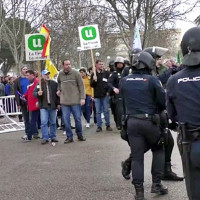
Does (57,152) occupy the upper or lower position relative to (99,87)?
lower

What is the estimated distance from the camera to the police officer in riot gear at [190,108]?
3686mm

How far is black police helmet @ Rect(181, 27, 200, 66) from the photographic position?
3699mm

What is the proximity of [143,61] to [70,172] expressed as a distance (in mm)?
2528

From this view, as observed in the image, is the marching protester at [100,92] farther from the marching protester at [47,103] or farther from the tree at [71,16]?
the tree at [71,16]

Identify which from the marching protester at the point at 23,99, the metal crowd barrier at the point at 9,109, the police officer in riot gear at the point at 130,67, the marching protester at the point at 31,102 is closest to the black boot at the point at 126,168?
the police officer in riot gear at the point at 130,67

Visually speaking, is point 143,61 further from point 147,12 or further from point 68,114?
point 147,12

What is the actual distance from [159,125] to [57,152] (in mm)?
3938

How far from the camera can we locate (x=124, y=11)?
76.6 ft

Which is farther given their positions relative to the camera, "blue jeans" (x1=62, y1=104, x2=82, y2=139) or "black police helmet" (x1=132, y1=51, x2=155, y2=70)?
"blue jeans" (x1=62, y1=104, x2=82, y2=139)

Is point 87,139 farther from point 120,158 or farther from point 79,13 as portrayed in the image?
point 79,13

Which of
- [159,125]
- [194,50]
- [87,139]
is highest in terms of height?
[194,50]

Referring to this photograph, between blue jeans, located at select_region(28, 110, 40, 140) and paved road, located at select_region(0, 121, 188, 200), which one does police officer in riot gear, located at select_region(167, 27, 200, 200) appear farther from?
blue jeans, located at select_region(28, 110, 40, 140)

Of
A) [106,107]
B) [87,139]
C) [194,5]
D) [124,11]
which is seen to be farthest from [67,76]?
[194,5]

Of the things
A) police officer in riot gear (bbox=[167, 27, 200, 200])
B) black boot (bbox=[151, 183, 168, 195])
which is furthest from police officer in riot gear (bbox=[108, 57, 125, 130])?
police officer in riot gear (bbox=[167, 27, 200, 200])
